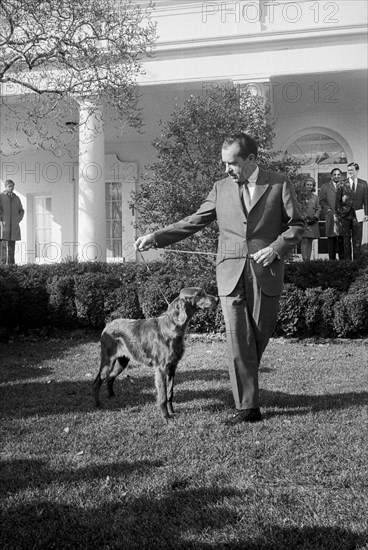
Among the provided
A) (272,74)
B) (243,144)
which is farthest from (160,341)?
(272,74)

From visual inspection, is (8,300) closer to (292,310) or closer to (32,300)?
(32,300)

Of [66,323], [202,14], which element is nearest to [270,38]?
[202,14]

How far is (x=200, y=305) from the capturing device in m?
5.16

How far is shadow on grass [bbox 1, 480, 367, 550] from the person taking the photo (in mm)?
2877

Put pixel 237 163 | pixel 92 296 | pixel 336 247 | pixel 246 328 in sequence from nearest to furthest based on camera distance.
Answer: pixel 237 163, pixel 246 328, pixel 92 296, pixel 336 247

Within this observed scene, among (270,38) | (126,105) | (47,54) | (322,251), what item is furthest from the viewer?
(322,251)

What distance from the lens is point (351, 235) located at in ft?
40.6

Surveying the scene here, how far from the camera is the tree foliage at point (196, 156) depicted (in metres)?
10.3

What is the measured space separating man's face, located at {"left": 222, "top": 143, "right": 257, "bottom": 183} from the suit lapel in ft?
0.31

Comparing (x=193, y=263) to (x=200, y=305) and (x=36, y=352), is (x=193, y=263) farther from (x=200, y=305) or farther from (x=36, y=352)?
(x=200, y=305)

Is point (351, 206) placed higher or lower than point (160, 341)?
higher

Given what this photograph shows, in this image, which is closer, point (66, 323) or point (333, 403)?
point (333, 403)

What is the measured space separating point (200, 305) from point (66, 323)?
20.3 feet

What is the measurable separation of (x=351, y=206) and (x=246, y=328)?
7956mm
